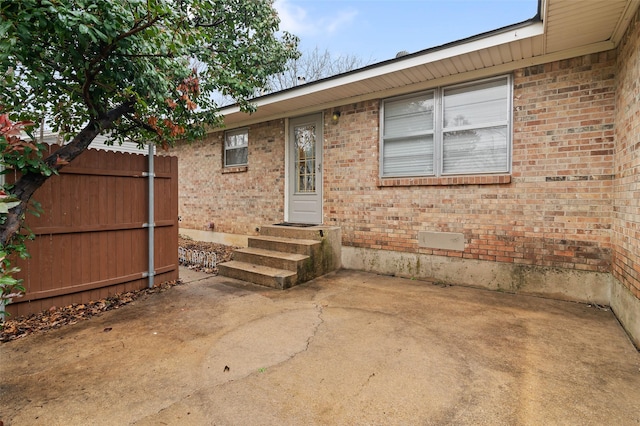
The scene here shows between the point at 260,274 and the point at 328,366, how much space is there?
2544mm

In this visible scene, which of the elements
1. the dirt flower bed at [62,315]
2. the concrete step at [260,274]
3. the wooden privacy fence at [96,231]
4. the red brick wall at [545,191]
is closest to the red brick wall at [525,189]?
the red brick wall at [545,191]

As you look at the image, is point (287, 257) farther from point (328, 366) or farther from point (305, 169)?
point (328, 366)

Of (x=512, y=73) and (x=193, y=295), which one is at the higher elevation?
(x=512, y=73)

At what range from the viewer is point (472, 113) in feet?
15.6

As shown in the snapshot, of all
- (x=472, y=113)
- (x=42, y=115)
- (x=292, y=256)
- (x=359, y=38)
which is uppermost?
(x=359, y=38)

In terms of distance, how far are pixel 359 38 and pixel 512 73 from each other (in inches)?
581

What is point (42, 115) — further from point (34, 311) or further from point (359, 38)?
point (359, 38)

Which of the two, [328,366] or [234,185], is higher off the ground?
[234,185]

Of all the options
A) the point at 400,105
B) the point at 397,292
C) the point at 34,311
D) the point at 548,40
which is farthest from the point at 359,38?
the point at 34,311

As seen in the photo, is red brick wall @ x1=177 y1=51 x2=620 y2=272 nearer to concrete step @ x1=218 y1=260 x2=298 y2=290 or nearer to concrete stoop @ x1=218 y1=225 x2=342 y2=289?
concrete stoop @ x1=218 y1=225 x2=342 y2=289

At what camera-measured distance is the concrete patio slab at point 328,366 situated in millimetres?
1921

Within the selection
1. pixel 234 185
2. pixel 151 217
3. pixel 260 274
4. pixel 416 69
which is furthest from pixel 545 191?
pixel 234 185

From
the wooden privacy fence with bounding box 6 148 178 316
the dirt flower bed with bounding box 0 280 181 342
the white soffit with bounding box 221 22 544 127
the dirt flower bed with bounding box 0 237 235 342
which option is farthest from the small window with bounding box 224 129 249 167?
the dirt flower bed with bounding box 0 280 181 342

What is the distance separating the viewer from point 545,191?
4.20 m
